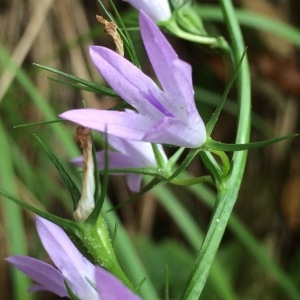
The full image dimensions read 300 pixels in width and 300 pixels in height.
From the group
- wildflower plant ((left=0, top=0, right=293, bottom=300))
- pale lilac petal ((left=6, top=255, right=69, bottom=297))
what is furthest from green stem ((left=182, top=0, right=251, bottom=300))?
pale lilac petal ((left=6, top=255, right=69, bottom=297))

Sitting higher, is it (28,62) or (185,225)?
(28,62)

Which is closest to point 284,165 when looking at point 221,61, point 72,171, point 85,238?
point 221,61

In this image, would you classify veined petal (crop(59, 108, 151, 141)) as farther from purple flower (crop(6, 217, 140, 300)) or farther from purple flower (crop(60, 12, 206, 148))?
purple flower (crop(6, 217, 140, 300))

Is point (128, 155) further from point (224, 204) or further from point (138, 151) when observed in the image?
point (224, 204)

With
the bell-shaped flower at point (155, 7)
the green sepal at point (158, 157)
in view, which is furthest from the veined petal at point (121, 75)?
the bell-shaped flower at point (155, 7)

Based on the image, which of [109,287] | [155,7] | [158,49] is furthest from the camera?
[155,7]

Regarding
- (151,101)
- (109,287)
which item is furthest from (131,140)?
(109,287)

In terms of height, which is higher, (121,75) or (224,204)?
(121,75)

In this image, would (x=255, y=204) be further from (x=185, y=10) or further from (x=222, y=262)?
(x=185, y=10)
